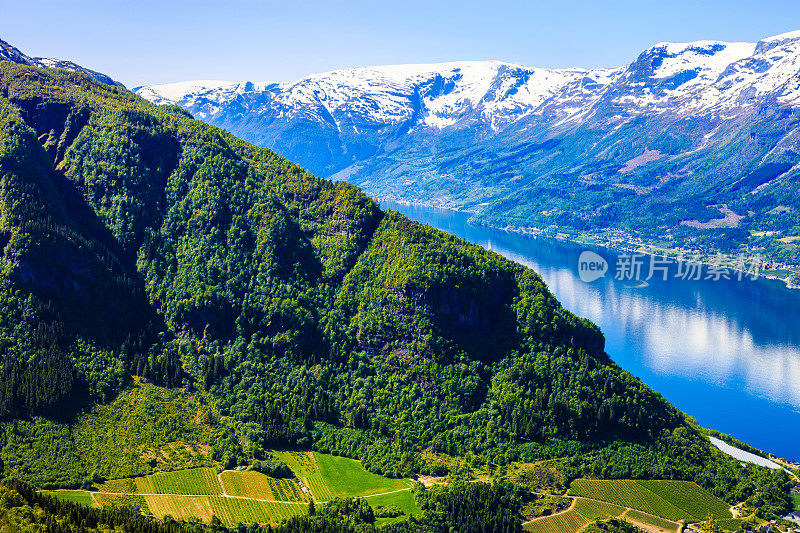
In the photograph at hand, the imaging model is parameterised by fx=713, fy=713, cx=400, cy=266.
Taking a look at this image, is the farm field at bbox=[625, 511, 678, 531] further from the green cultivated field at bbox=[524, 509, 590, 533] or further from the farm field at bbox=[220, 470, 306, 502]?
the farm field at bbox=[220, 470, 306, 502]

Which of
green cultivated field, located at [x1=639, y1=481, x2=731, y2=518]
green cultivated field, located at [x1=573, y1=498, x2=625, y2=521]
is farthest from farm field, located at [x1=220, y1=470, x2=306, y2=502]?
green cultivated field, located at [x1=639, y1=481, x2=731, y2=518]

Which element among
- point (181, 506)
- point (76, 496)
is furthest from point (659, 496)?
point (76, 496)

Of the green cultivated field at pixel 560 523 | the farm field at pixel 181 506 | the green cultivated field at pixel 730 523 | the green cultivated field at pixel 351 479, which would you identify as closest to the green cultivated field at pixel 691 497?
the green cultivated field at pixel 730 523

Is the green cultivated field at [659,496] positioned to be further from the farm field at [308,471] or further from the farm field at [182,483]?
the farm field at [182,483]

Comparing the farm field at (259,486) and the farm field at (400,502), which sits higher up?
the farm field at (400,502)

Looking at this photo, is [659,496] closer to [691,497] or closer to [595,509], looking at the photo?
[691,497]

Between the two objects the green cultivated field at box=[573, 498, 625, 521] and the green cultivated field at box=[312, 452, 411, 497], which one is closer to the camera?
the green cultivated field at box=[573, 498, 625, 521]
